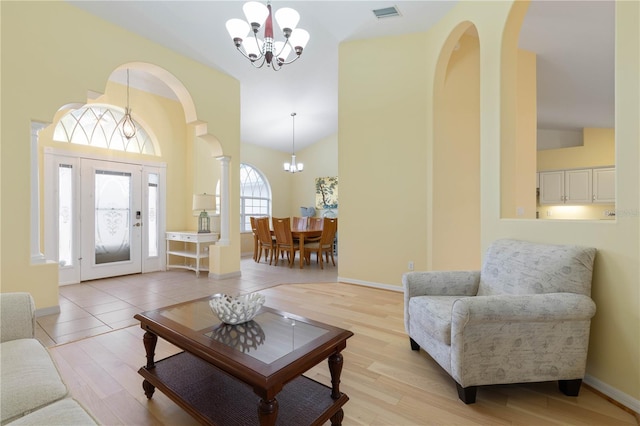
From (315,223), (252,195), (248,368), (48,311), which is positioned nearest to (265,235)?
(315,223)

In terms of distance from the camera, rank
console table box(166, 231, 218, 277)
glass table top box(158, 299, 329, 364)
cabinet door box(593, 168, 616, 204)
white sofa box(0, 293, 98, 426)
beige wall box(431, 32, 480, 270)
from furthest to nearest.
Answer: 1. cabinet door box(593, 168, 616, 204)
2. console table box(166, 231, 218, 277)
3. beige wall box(431, 32, 480, 270)
4. glass table top box(158, 299, 329, 364)
5. white sofa box(0, 293, 98, 426)

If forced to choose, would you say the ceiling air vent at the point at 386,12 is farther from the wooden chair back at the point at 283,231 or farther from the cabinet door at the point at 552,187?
the cabinet door at the point at 552,187

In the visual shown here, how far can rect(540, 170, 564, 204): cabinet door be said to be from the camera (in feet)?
19.5

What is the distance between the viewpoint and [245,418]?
1.39 meters

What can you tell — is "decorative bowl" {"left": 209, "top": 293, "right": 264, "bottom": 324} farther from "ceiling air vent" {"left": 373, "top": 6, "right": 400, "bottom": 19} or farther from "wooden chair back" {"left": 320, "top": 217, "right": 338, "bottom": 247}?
"wooden chair back" {"left": 320, "top": 217, "right": 338, "bottom": 247}

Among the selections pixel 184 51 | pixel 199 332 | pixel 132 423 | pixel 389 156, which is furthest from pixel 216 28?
pixel 132 423

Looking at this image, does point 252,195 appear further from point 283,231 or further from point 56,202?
point 56,202

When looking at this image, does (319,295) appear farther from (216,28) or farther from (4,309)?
(216,28)

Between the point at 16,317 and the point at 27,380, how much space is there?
0.57 m

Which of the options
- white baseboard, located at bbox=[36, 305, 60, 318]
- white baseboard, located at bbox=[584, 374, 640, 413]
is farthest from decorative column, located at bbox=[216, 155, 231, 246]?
white baseboard, located at bbox=[584, 374, 640, 413]

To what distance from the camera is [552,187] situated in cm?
604

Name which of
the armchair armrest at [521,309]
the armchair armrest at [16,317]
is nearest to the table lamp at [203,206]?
the armchair armrest at [16,317]

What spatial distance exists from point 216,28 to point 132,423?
4219mm

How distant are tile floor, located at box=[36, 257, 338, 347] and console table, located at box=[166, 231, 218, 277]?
0.54ft
